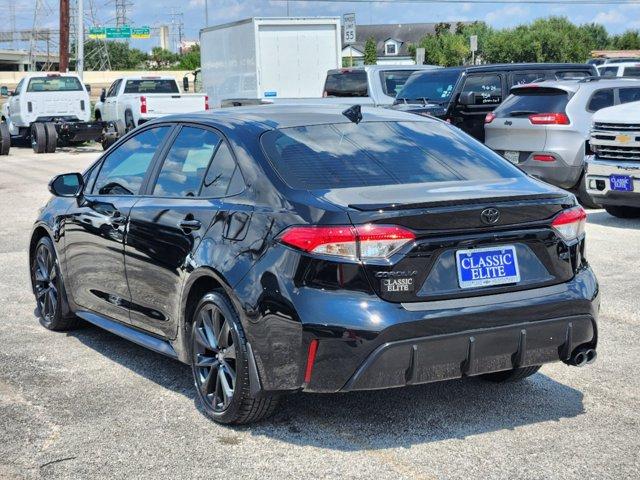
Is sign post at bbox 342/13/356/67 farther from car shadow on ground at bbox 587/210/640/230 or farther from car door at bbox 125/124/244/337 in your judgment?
car door at bbox 125/124/244/337

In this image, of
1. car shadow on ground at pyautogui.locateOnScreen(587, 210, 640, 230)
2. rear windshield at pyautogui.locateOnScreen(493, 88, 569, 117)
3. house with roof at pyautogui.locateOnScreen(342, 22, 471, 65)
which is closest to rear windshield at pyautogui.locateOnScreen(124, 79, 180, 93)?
rear windshield at pyautogui.locateOnScreen(493, 88, 569, 117)

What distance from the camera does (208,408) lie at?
5191 millimetres

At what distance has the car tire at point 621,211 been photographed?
12727 mm

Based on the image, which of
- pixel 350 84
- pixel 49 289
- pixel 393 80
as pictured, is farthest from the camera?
pixel 350 84

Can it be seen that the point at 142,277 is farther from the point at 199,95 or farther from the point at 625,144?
the point at 199,95

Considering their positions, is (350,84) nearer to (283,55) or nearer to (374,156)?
(283,55)

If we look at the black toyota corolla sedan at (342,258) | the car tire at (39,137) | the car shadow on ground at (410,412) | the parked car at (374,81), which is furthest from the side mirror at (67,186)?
the car tire at (39,137)

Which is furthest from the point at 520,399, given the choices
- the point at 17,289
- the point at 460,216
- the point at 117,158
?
the point at 17,289

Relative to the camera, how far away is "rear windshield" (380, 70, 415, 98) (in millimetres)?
20016

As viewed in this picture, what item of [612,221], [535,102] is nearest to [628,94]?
[535,102]

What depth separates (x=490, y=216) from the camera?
471 centimetres

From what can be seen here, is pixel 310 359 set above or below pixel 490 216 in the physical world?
below

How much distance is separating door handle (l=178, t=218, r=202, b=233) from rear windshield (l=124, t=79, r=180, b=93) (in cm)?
2381

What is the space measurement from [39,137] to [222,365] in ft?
74.5
